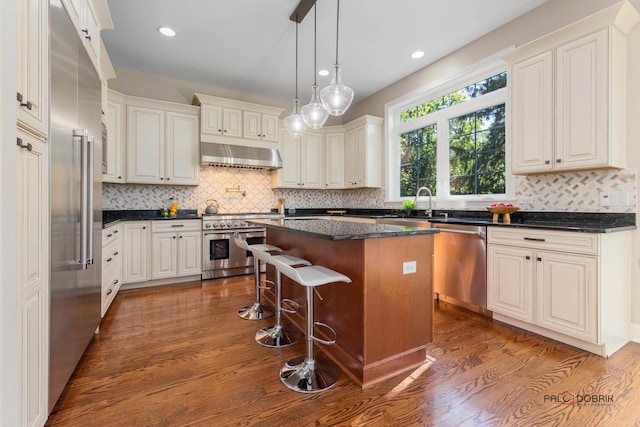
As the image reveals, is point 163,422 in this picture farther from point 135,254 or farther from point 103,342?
point 135,254

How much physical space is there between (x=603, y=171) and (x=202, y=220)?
4.43 metres

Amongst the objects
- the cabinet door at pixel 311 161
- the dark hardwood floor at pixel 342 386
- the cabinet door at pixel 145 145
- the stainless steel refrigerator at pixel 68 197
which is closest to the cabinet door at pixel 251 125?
the cabinet door at pixel 311 161

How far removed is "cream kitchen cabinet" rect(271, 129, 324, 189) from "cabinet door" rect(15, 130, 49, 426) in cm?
386

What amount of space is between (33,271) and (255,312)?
1.89 metres

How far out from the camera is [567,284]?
2.19m

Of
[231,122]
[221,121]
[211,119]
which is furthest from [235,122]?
[211,119]

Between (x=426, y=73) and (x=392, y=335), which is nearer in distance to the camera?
(x=392, y=335)

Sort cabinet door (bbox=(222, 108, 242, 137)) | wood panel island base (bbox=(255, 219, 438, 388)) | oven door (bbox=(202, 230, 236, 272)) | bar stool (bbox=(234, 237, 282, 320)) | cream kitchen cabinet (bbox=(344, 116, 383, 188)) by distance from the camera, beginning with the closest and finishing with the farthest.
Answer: wood panel island base (bbox=(255, 219, 438, 388))
bar stool (bbox=(234, 237, 282, 320))
oven door (bbox=(202, 230, 236, 272))
cabinet door (bbox=(222, 108, 242, 137))
cream kitchen cabinet (bbox=(344, 116, 383, 188))

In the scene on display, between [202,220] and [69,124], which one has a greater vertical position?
[69,124]

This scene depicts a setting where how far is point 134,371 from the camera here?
191 cm

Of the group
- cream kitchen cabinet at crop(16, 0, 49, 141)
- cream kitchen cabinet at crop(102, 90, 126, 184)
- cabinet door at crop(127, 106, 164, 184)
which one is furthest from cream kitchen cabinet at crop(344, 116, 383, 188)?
cream kitchen cabinet at crop(16, 0, 49, 141)

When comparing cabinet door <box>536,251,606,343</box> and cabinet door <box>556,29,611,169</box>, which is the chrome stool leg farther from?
cabinet door <box>556,29,611,169</box>

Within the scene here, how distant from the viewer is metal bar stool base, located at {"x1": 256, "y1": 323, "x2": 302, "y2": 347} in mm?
2282

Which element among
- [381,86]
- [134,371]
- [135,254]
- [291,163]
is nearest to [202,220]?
[135,254]
